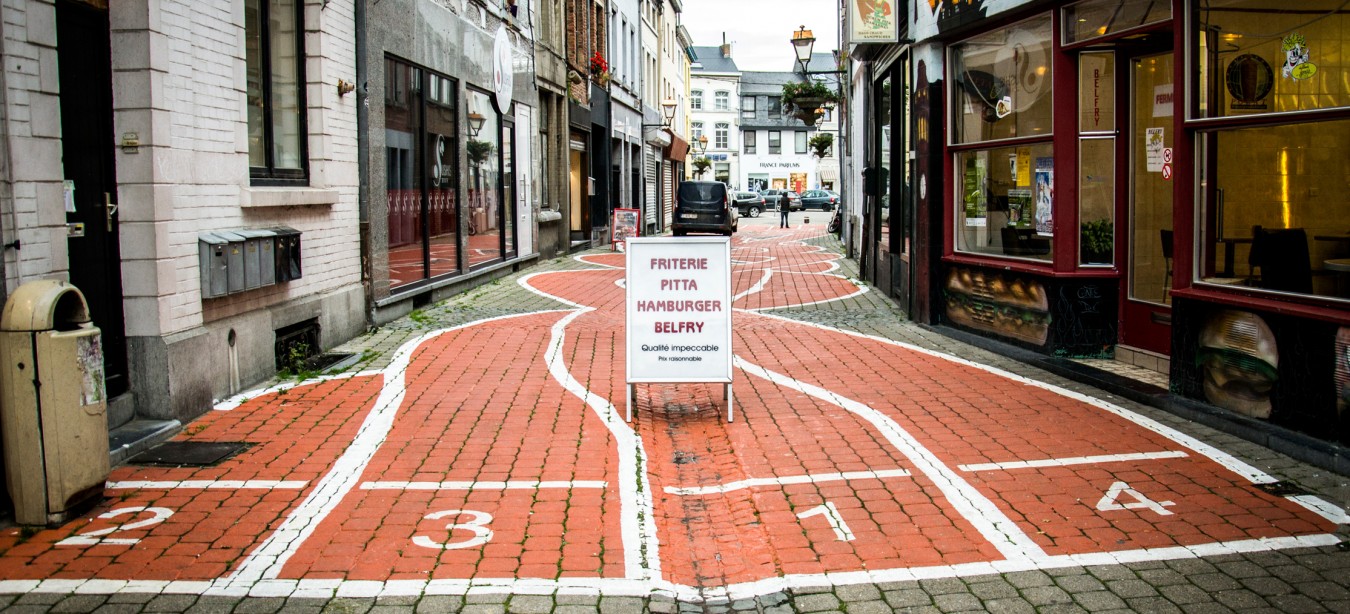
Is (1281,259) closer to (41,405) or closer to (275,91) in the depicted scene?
(41,405)

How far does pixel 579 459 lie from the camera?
22.0ft

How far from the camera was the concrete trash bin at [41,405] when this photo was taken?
532 centimetres

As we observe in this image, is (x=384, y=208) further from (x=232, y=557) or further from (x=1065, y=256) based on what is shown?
(x=232, y=557)

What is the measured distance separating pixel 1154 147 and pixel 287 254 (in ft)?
23.7

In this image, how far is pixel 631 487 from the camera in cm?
612

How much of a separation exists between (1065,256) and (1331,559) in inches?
203

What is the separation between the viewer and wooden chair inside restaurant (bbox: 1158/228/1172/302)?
9453 mm

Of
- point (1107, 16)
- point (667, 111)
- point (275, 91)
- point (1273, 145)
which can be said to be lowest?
point (1273, 145)

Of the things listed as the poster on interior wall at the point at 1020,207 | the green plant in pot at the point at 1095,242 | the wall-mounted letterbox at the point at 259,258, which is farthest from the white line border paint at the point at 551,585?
the poster on interior wall at the point at 1020,207

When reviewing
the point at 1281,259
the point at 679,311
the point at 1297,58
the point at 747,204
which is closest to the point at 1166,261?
the point at 1281,259

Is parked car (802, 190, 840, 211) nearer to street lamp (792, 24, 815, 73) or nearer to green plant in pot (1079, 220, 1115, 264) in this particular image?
street lamp (792, 24, 815, 73)

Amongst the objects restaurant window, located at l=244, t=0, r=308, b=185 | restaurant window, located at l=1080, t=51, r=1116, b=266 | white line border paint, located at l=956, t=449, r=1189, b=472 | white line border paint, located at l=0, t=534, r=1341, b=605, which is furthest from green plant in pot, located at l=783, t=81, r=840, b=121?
white line border paint, located at l=0, t=534, r=1341, b=605

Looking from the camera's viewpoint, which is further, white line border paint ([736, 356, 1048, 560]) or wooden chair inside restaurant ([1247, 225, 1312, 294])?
wooden chair inside restaurant ([1247, 225, 1312, 294])

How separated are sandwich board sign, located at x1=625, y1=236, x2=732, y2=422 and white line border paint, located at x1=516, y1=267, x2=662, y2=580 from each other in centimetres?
44
